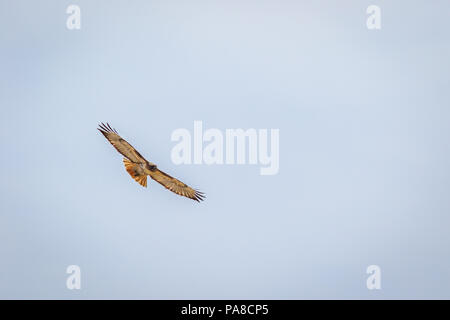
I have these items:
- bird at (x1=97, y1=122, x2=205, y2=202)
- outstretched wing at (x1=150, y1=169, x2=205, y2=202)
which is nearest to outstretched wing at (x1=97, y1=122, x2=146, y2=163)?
bird at (x1=97, y1=122, x2=205, y2=202)

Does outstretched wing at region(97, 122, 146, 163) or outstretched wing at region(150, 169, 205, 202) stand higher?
outstretched wing at region(97, 122, 146, 163)

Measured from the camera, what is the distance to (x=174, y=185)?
6.57 m

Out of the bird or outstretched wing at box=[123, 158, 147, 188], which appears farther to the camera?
outstretched wing at box=[123, 158, 147, 188]

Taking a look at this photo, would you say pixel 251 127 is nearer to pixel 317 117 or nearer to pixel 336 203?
pixel 317 117

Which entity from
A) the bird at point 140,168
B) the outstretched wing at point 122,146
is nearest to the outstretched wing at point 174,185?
the bird at point 140,168

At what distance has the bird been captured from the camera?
642 cm

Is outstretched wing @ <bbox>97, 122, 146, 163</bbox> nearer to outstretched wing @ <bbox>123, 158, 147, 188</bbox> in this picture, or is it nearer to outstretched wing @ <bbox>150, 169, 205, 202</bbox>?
outstretched wing @ <bbox>123, 158, 147, 188</bbox>

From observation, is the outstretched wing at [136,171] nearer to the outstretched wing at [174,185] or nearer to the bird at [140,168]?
the bird at [140,168]

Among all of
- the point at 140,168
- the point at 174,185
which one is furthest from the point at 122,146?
the point at 174,185

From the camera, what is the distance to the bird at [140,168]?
21.1ft

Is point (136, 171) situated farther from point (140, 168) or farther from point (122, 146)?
point (122, 146)

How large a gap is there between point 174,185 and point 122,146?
2.26 feet

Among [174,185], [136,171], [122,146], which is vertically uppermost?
[122,146]

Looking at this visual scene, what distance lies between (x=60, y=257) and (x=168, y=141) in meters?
1.84
